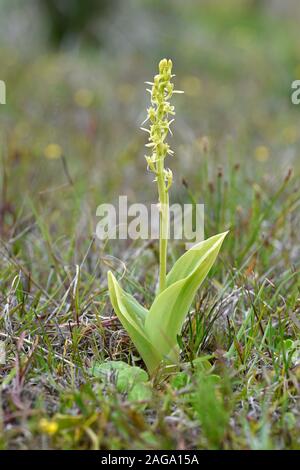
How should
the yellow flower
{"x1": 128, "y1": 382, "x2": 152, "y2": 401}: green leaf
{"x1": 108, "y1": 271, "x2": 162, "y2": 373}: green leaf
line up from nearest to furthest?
the yellow flower < {"x1": 128, "y1": 382, "x2": 152, "y2": 401}: green leaf < {"x1": 108, "y1": 271, "x2": 162, "y2": 373}: green leaf

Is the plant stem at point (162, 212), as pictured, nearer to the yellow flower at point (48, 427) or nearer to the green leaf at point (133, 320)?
the green leaf at point (133, 320)

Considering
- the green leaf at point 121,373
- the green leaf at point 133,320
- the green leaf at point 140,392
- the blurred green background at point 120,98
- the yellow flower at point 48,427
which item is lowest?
the yellow flower at point 48,427

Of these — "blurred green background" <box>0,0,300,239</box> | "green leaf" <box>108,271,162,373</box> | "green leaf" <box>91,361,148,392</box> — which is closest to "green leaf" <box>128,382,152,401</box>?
"green leaf" <box>91,361,148,392</box>

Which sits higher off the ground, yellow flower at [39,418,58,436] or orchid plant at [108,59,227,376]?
orchid plant at [108,59,227,376]

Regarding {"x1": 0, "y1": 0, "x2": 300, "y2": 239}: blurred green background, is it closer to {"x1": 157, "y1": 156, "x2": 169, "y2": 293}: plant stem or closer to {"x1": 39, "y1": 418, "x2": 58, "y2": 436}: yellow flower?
{"x1": 157, "y1": 156, "x2": 169, "y2": 293}: plant stem

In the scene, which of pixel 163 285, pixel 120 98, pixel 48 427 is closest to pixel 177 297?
pixel 163 285

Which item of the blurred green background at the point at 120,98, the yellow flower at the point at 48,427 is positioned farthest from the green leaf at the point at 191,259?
the blurred green background at the point at 120,98
